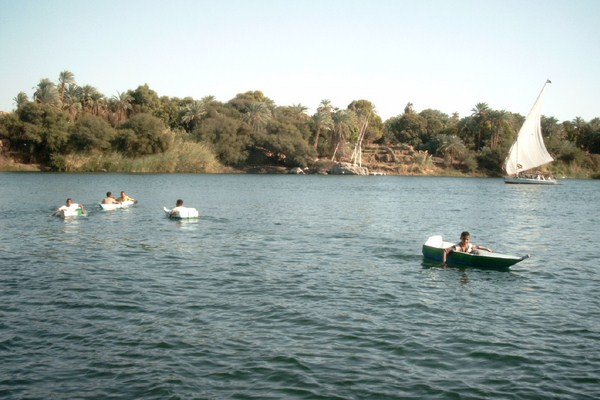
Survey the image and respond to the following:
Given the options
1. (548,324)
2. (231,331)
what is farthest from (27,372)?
(548,324)

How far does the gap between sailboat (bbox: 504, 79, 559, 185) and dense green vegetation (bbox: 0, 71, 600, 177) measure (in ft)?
122

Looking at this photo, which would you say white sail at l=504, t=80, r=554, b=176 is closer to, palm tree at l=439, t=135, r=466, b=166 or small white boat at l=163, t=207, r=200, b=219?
palm tree at l=439, t=135, r=466, b=166

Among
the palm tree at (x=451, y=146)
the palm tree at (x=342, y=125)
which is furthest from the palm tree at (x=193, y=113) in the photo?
the palm tree at (x=451, y=146)

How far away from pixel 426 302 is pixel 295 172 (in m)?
111

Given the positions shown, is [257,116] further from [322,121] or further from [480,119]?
[480,119]

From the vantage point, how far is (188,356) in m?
13.0

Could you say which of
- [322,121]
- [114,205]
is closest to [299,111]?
[322,121]

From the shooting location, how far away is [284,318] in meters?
15.8

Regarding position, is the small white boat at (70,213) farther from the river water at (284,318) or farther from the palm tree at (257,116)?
the palm tree at (257,116)

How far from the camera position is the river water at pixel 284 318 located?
11.8m

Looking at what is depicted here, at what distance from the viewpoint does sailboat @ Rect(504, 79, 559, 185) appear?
88438 mm

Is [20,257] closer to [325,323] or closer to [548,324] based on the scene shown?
[325,323]

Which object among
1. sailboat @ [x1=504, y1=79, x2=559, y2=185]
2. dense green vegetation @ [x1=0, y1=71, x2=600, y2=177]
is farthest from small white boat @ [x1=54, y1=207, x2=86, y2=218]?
dense green vegetation @ [x1=0, y1=71, x2=600, y2=177]

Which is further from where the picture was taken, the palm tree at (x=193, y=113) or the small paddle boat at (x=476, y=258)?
the palm tree at (x=193, y=113)
